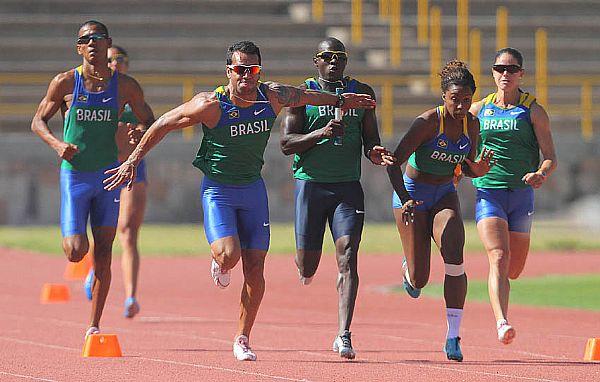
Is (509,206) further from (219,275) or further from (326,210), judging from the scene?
(219,275)

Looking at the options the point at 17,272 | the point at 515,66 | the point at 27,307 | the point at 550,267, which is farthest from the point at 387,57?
the point at 515,66

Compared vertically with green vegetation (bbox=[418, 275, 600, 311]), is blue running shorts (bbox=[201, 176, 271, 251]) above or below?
above

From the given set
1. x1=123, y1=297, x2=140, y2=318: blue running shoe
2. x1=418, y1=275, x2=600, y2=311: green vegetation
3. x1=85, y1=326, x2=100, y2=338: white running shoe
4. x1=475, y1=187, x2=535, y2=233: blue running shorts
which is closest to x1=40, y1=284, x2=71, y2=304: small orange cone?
x1=123, y1=297, x2=140, y2=318: blue running shoe

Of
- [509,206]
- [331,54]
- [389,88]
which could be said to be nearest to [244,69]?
[331,54]

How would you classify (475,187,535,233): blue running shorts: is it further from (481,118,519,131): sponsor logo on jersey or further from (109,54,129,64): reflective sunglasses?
(109,54,129,64): reflective sunglasses

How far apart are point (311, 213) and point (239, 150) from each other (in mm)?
1058

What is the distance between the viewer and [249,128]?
34.5ft

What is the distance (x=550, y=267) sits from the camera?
2122 cm

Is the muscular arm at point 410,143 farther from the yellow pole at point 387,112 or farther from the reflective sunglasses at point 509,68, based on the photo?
the yellow pole at point 387,112

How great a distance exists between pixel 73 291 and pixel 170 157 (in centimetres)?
1097

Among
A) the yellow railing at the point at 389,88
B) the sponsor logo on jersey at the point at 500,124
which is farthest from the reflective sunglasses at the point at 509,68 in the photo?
the yellow railing at the point at 389,88

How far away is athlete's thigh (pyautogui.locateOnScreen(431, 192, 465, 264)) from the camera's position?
11.0 meters

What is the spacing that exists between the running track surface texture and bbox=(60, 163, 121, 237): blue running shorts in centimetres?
97

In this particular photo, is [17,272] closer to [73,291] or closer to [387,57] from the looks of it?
[73,291]
